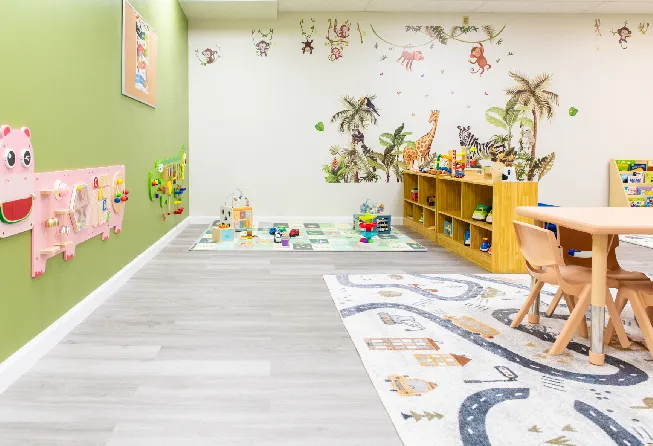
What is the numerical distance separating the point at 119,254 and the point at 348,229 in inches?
139

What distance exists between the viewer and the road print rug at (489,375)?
1.94 m

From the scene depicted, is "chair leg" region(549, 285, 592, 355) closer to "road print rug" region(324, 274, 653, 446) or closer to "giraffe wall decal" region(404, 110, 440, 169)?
"road print rug" region(324, 274, 653, 446)

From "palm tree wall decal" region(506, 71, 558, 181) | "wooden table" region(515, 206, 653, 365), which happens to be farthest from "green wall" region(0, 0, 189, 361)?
"palm tree wall decal" region(506, 71, 558, 181)

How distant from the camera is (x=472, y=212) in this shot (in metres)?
5.45

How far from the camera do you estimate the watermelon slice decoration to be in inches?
90.2

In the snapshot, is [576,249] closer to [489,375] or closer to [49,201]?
[489,375]

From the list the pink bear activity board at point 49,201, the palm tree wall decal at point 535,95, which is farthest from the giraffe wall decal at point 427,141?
the pink bear activity board at point 49,201

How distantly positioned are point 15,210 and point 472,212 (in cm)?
401

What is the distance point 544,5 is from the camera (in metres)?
7.28

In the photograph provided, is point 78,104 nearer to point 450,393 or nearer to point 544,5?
point 450,393

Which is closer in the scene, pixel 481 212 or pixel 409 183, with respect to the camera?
pixel 481 212

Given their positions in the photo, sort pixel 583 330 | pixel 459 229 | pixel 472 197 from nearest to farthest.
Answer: pixel 583 330 → pixel 472 197 → pixel 459 229

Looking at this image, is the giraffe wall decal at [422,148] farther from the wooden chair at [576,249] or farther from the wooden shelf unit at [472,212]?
the wooden chair at [576,249]

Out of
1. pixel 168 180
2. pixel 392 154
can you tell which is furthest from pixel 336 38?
pixel 168 180
